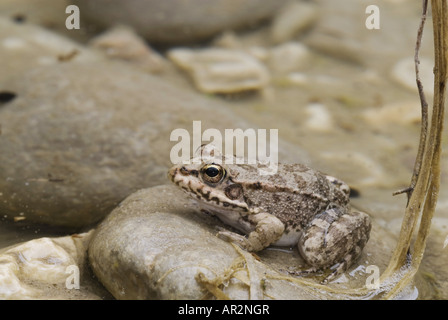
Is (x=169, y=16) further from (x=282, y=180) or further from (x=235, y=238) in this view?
(x=235, y=238)

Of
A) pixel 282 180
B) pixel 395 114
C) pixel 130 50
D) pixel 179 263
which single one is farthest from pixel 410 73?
pixel 179 263

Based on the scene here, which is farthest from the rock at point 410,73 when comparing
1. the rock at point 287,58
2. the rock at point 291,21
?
the rock at point 291,21

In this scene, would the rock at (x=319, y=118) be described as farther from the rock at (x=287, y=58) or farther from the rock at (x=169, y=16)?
the rock at (x=169, y=16)

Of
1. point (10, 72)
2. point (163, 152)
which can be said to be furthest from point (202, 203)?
point (10, 72)

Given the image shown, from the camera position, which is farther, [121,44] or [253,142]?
[121,44]

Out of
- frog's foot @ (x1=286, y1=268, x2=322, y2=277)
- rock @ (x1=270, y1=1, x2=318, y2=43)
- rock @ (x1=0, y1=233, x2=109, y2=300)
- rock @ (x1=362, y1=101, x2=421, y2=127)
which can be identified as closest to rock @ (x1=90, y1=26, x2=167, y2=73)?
rock @ (x1=270, y1=1, x2=318, y2=43)

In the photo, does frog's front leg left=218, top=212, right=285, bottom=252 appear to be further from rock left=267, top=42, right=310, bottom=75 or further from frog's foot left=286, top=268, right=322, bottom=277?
rock left=267, top=42, right=310, bottom=75
